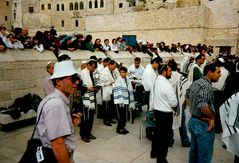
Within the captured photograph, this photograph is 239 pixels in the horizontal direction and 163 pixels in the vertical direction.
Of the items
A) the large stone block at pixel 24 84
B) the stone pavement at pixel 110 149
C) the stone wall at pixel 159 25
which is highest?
the stone wall at pixel 159 25

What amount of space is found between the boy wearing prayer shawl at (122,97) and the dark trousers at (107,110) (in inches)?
33.3

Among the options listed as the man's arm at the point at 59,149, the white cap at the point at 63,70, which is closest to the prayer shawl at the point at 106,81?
the white cap at the point at 63,70

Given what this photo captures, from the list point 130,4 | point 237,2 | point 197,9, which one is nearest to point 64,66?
point 197,9

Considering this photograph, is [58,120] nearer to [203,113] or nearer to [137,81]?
[203,113]

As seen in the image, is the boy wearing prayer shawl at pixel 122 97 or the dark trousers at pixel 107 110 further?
the dark trousers at pixel 107 110

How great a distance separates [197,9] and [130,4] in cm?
2382

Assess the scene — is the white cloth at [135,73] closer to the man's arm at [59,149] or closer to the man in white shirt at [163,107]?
the man in white shirt at [163,107]

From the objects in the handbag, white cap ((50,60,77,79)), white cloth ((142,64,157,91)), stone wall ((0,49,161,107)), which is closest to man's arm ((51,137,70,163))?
the handbag

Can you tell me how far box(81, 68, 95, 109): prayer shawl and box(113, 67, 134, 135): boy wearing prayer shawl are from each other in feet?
2.27

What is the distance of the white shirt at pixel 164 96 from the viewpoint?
13.2 feet

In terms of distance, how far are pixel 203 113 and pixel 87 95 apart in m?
3.00

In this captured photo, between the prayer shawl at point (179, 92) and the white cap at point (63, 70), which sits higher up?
the white cap at point (63, 70)

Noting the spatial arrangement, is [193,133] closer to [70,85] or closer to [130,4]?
[70,85]

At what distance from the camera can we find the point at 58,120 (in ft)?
6.18
